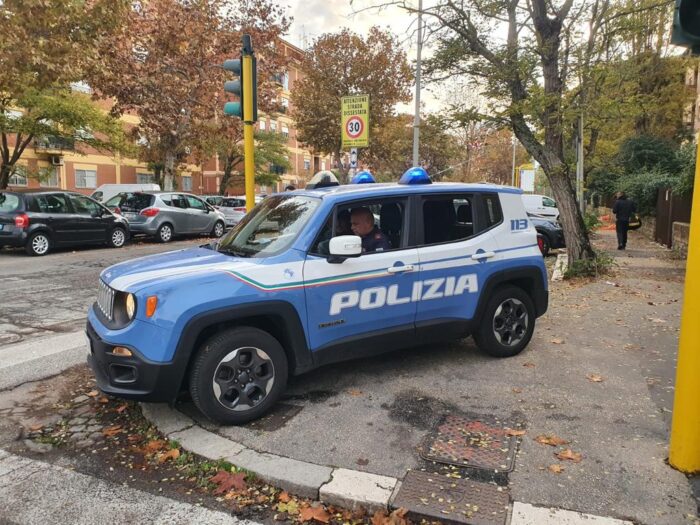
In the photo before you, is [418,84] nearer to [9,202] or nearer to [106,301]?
[9,202]

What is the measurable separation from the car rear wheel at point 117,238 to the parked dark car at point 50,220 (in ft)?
0.10

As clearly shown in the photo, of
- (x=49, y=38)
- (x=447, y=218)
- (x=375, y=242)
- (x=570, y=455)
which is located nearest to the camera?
(x=570, y=455)

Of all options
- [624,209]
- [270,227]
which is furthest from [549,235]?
[270,227]

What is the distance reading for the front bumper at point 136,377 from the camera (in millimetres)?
3566

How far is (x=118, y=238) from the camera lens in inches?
614

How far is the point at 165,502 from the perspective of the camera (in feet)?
10.1

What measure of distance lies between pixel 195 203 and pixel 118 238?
12.5 ft

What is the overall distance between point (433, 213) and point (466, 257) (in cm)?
53

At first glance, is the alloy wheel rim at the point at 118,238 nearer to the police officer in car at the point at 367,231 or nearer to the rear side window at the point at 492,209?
the police officer in car at the point at 367,231

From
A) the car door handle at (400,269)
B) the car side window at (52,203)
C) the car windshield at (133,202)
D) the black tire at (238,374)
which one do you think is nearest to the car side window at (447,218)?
the car door handle at (400,269)

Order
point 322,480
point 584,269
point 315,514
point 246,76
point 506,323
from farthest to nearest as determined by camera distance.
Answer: point 584,269
point 246,76
point 506,323
point 322,480
point 315,514

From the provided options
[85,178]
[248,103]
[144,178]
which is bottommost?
[248,103]

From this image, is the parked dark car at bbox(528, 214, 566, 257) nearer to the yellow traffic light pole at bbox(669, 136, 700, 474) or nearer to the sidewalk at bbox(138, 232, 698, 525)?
the sidewalk at bbox(138, 232, 698, 525)

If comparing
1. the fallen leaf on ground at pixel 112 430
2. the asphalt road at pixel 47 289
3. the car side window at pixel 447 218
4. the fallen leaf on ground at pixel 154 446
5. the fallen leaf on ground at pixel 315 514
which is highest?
the car side window at pixel 447 218
